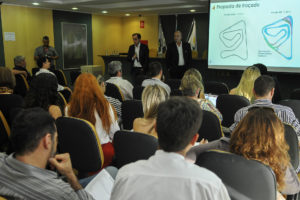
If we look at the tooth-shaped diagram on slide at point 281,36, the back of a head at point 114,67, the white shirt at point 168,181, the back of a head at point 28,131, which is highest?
the tooth-shaped diagram on slide at point 281,36

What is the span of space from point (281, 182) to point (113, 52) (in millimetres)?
10754

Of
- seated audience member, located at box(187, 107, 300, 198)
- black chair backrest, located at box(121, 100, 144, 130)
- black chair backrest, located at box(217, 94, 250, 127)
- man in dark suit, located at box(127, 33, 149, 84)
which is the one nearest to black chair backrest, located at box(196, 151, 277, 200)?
seated audience member, located at box(187, 107, 300, 198)

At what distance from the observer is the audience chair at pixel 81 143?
2.34 metres

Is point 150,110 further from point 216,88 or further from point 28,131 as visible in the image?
point 216,88

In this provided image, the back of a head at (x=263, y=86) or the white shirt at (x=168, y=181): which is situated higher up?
the back of a head at (x=263, y=86)

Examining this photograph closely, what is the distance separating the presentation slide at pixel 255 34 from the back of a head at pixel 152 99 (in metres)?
3.95

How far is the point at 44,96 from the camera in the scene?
2.64m

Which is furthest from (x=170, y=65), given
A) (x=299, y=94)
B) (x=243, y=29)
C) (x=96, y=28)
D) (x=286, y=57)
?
(x=96, y=28)

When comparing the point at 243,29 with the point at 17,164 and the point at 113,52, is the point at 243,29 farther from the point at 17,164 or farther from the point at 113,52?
the point at 113,52

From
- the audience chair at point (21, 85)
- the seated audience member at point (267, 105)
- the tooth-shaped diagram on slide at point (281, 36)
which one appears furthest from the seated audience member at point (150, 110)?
the tooth-shaped diagram on slide at point (281, 36)

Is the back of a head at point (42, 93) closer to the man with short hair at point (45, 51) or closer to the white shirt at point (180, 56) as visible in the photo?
the white shirt at point (180, 56)

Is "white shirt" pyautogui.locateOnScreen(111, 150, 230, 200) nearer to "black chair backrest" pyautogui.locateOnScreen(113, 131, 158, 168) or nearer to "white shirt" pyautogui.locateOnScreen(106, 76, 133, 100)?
"black chair backrest" pyautogui.locateOnScreen(113, 131, 158, 168)

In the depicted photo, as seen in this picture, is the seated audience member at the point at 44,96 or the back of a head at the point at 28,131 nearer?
the back of a head at the point at 28,131

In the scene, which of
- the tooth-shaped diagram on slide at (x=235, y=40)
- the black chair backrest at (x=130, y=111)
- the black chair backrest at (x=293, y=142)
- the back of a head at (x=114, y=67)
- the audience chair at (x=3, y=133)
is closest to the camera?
the black chair backrest at (x=293, y=142)
